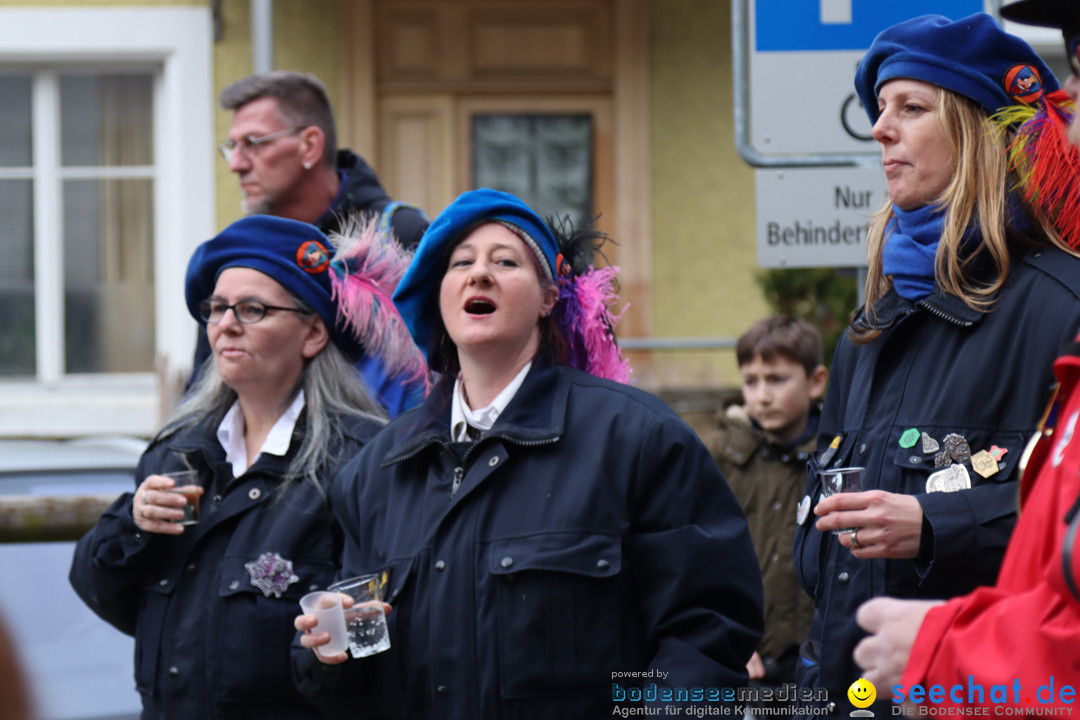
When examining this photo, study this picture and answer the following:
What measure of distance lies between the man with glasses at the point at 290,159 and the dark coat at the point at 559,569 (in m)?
1.94

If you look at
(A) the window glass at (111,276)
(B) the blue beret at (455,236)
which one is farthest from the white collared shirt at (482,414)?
(A) the window glass at (111,276)

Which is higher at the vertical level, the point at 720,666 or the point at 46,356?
the point at 46,356

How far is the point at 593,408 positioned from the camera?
286 centimetres

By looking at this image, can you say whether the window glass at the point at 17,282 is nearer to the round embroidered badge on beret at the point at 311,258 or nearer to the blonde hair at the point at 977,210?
the round embroidered badge on beret at the point at 311,258

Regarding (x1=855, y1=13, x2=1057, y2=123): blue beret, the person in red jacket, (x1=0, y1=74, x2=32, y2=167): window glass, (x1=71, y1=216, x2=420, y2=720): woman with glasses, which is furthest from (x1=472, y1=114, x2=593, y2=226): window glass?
the person in red jacket

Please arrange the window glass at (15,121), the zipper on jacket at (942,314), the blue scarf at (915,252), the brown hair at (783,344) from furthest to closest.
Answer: the window glass at (15,121) → the brown hair at (783,344) → the blue scarf at (915,252) → the zipper on jacket at (942,314)

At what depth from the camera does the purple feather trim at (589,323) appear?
3.10 meters

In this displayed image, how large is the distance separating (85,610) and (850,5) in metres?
2.96

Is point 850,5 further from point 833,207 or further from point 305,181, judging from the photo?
point 305,181

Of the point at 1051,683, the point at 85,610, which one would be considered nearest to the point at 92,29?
the point at 85,610

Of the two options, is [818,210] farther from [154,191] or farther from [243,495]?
[154,191]

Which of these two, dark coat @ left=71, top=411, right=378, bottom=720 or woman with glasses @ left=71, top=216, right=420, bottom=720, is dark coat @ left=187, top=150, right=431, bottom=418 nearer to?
woman with glasses @ left=71, top=216, right=420, bottom=720

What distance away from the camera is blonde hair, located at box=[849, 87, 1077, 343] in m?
2.60

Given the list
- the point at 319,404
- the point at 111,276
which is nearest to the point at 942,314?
the point at 319,404
